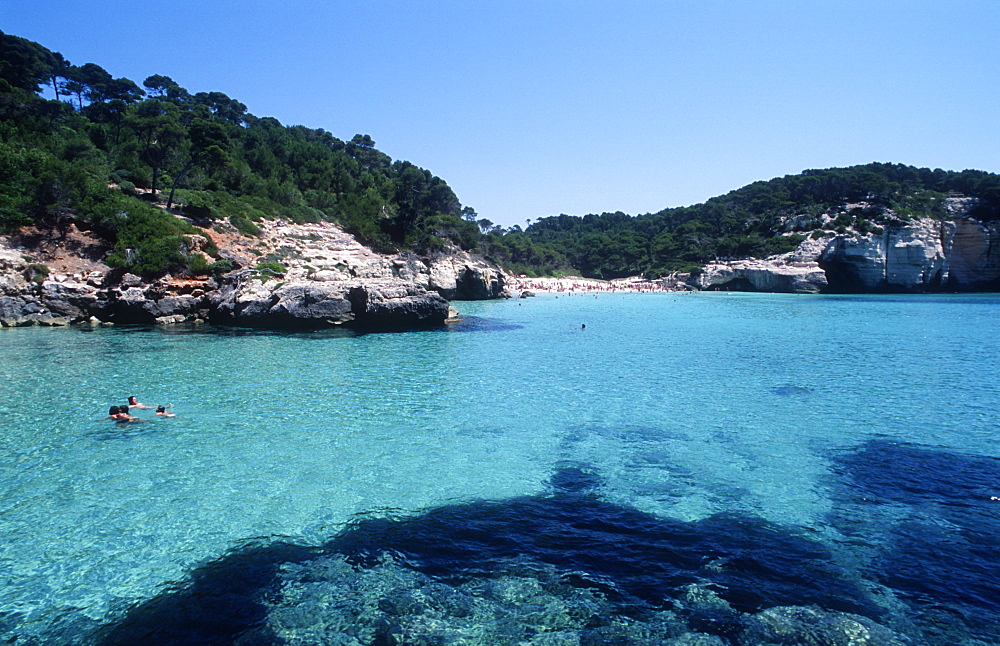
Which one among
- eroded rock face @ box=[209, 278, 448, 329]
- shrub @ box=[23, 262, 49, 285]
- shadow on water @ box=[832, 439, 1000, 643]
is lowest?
shadow on water @ box=[832, 439, 1000, 643]

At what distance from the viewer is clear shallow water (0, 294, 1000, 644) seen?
5594mm

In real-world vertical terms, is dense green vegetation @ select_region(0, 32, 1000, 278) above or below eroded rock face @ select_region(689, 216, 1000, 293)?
above

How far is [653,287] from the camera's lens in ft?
286

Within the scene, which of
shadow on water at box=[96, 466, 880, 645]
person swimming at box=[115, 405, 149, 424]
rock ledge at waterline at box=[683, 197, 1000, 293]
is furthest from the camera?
rock ledge at waterline at box=[683, 197, 1000, 293]

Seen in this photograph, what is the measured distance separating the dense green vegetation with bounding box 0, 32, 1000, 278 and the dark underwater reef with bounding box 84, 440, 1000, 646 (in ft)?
99.8

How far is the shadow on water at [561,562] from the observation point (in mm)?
5156

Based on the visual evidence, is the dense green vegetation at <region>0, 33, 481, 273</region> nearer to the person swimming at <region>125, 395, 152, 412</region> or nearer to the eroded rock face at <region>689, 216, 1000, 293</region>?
the person swimming at <region>125, 395, 152, 412</region>

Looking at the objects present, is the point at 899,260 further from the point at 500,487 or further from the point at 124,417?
the point at 124,417

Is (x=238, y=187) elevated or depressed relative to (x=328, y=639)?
elevated

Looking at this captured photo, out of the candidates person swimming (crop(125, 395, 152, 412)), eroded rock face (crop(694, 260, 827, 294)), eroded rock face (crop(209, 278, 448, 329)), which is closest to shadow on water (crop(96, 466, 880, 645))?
person swimming (crop(125, 395, 152, 412))

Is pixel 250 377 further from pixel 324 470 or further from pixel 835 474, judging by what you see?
pixel 835 474

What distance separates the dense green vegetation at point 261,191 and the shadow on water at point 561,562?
3007 centimetres

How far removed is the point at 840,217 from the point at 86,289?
91.0m

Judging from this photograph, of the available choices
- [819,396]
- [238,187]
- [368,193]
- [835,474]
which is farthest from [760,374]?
[368,193]
